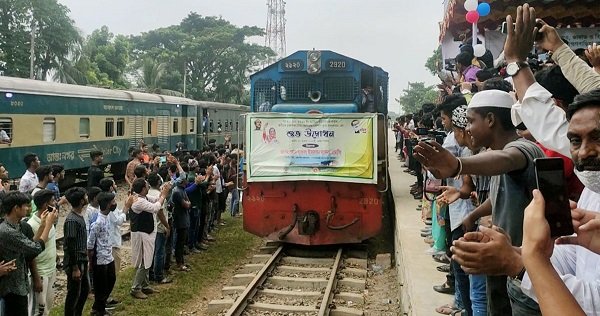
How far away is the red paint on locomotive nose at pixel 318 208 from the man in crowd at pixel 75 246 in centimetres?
350

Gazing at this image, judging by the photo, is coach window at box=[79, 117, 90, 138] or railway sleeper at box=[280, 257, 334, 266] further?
coach window at box=[79, 117, 90, 138]

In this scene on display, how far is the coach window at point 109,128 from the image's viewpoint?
15984 mm

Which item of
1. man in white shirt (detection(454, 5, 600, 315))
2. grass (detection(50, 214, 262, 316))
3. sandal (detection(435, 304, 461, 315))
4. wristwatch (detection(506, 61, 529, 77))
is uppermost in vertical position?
wristwatch (detection(506, 61, 529, 77))

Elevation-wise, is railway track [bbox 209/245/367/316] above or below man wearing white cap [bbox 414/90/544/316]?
below

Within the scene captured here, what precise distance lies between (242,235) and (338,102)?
3293 millimetres

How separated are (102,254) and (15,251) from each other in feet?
4.87

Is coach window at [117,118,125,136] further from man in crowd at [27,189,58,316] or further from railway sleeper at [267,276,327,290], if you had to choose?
man in crowd at [27,189,58,316]

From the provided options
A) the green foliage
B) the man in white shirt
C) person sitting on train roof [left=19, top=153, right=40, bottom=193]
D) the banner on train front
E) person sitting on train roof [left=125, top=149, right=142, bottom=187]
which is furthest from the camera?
the green foliage

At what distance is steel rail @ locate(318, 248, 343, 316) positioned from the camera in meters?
6.17

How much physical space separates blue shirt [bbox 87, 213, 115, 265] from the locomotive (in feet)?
9.53

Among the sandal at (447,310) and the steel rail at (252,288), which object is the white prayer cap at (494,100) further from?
the steel rail at (252,288)

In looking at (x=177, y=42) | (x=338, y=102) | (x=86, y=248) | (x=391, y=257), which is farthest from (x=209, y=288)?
(x=177, y=42)

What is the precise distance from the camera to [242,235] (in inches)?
417

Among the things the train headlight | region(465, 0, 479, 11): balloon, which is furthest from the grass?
region(465, 0, 479, 11): balloon
